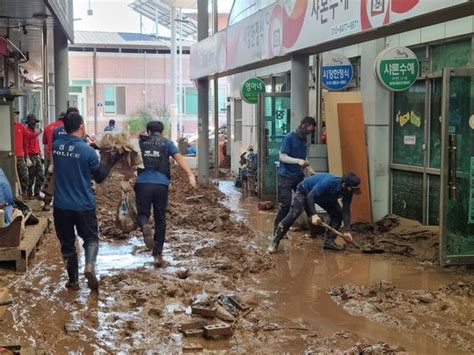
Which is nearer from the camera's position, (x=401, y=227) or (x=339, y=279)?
(x=339, y=279)

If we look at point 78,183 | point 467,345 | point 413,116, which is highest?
point 413,116

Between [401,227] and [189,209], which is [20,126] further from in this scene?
[401,227]

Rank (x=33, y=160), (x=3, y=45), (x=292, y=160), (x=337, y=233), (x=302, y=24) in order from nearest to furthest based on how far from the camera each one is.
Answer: (x=337, y=233), (x=292, y=160), (x=302, y=24), (x=33, y=160), (x=3, y=45)

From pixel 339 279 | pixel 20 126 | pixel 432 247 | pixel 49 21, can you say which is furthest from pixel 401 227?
pixel 49 21

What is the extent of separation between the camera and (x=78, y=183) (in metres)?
6.58

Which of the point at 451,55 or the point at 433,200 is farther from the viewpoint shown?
the point at 433,200

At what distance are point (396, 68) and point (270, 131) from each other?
5793 mm

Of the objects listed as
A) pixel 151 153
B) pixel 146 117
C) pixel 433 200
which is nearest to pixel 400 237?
pixel 433 200

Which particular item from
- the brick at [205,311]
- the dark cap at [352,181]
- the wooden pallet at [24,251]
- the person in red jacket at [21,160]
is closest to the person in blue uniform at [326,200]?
the dark cap at [352,181]

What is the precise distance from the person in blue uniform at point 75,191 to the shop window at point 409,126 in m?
5.26

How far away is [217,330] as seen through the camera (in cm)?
537

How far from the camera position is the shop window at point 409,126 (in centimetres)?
986

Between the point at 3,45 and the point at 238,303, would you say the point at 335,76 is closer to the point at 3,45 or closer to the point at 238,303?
the point at 238,303

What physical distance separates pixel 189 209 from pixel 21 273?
5.59m
